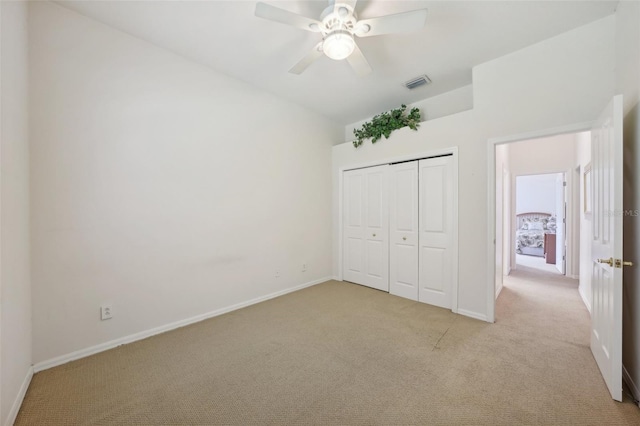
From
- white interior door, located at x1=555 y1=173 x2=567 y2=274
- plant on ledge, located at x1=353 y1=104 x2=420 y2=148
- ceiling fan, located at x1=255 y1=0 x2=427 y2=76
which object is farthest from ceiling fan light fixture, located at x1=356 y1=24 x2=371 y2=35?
white interior door, located at x1=555 y1=173 x2=567 y2=274

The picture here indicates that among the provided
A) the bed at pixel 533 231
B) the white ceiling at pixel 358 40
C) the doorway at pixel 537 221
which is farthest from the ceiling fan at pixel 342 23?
the bed at pixel 533 231

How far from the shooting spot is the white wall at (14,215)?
1434 millimetres

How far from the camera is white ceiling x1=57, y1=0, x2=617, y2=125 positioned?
208 cm

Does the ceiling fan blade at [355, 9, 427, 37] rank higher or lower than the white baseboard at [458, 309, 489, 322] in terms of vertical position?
higher

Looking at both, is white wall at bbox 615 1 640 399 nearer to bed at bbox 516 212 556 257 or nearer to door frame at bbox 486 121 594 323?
door frame at bbox 486 121 594 323

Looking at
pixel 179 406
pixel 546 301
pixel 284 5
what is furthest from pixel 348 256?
pixel 284 5

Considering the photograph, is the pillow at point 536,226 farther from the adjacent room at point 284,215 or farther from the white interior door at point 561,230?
the adjacent room at point 284,215

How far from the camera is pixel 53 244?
6.68 feet

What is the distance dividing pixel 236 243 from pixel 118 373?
1.61 metres

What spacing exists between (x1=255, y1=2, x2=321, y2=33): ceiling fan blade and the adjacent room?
2 cm

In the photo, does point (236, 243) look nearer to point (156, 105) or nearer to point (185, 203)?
point (185, 203)

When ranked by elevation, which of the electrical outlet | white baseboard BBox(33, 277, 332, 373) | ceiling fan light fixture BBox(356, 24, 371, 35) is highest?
ceiling fan light fixture BBox(356, 24, 371, 35)

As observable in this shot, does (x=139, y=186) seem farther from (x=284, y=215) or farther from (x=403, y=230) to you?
(x=403, y=230)

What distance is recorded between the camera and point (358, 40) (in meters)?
2.51
